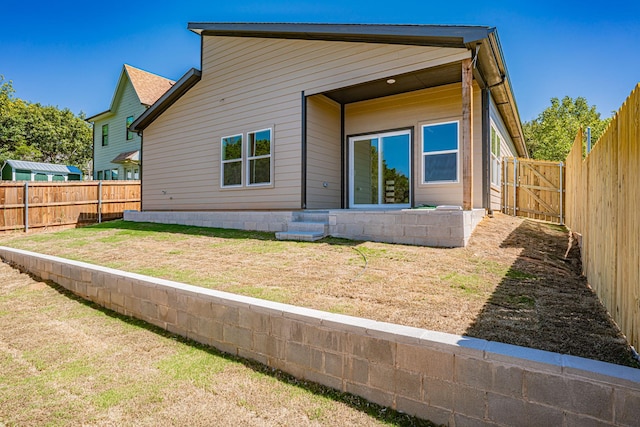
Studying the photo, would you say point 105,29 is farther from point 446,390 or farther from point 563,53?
point 563,53

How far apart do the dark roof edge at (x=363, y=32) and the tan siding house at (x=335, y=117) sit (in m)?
0.03

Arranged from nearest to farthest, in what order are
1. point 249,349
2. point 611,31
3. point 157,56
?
point 249,349 < point 611,31 < point 157,56

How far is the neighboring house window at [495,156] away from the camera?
Answer: 9094mm

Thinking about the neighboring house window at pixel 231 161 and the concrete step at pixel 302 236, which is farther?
the neighboring house window at pixel 231 161

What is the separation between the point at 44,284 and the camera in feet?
19.4

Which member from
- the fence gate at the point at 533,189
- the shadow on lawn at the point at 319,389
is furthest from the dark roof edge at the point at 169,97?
the fence gate at the point at 533,189

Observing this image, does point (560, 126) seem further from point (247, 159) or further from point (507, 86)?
point (247, 159)

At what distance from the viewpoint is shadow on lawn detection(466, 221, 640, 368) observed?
94.5 inches

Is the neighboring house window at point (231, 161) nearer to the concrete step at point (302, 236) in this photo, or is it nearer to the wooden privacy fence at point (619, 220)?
the concrete step at point (302, 236)

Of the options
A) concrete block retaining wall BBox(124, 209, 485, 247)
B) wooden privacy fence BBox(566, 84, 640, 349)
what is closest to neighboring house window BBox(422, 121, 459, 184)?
concrete block retaining wall BBox(124, 209, 485, 247)

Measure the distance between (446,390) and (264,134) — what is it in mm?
8432

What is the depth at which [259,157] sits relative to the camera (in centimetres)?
975

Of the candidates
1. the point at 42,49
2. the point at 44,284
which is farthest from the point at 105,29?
the point at 44,284

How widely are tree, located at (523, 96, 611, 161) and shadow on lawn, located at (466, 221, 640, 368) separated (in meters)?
23.6
